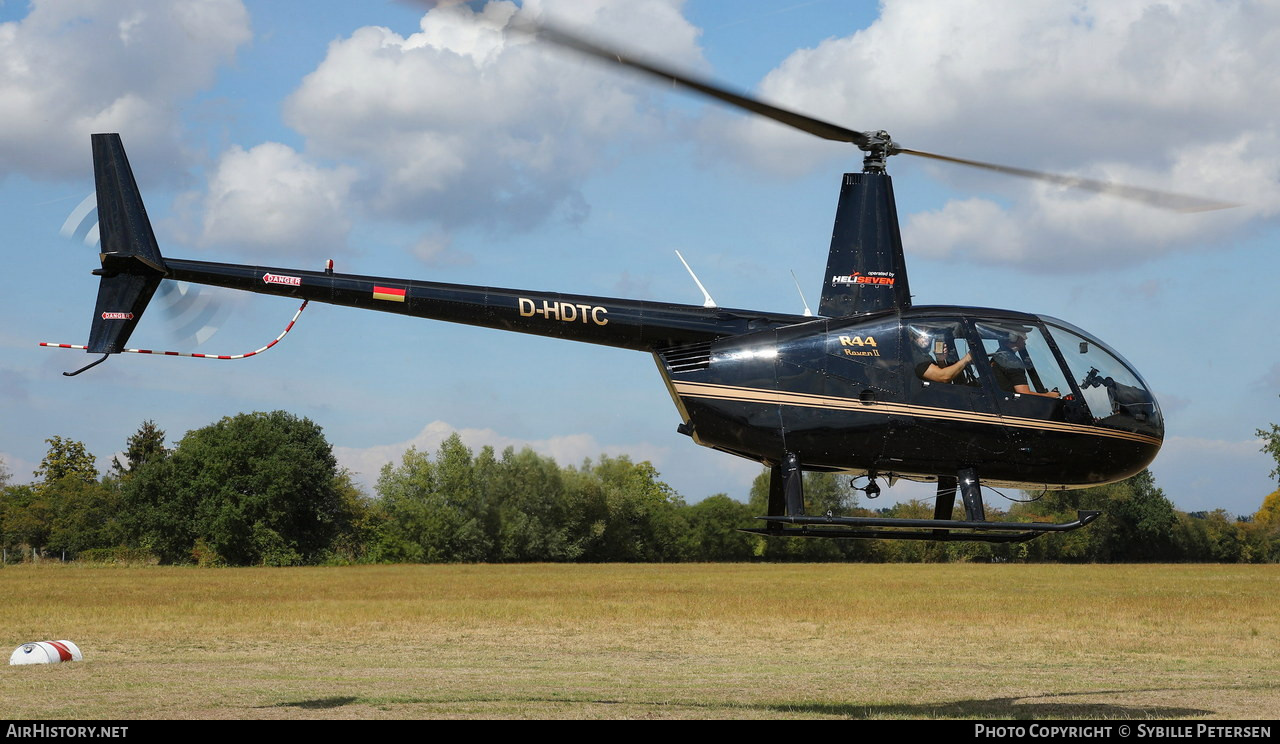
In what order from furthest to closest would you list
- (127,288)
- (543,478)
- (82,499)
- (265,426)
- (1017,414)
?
(82,499) → (265,426) → (543,478) → (127,288) → (1017,414)

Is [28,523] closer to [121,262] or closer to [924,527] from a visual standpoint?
[121,262]

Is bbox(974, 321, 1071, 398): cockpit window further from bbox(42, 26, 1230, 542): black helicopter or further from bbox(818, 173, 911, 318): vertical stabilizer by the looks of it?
bbox(818, 173, 911, 318): vertical stabilizer

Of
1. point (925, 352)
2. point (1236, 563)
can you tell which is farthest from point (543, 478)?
point (1236, 563)

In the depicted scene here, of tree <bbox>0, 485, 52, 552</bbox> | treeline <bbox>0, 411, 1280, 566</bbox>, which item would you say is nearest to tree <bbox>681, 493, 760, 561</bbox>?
treeline <bbox>0, 411, 1280, 566</bbox>

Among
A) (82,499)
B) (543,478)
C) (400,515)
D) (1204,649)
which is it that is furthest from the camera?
(82,499)

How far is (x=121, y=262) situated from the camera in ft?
45.3

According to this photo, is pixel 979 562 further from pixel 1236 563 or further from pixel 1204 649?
pixel 1204 649

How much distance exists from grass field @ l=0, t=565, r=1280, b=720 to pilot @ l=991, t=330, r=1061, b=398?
6165mm

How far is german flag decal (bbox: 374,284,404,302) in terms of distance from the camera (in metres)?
13.3

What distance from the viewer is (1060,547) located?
8644cm

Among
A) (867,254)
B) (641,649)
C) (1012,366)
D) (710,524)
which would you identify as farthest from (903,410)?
(710,524)

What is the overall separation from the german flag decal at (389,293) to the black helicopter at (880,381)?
63 centimetres

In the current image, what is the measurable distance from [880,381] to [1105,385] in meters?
2.44

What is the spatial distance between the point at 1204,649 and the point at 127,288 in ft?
82.6
